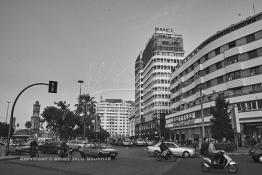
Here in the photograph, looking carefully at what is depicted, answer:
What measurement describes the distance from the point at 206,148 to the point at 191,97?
162ft

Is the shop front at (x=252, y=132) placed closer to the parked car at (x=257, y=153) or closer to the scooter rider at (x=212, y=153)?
the parked car at (x=257, y=153)

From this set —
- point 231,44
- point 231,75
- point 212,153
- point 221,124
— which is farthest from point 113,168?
point 231,44

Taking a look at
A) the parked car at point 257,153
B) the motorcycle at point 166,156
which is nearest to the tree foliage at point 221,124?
the parked car at point 257,153

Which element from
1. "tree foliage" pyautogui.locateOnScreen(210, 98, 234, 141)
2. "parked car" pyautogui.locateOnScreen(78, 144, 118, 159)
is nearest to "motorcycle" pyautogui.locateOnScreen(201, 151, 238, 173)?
"parked car" pyautogui.locateOnScreen(78, 144, 118, 159)

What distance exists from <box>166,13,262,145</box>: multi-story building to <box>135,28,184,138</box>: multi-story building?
38.9 meters

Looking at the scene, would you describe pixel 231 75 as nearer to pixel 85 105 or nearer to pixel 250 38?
pixel 250 38

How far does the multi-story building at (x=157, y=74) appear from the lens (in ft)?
346

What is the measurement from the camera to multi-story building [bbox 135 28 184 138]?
10550cm

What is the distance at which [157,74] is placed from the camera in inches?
4200

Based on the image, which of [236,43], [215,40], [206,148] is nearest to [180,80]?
[215,40]

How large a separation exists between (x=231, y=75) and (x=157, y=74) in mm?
58946

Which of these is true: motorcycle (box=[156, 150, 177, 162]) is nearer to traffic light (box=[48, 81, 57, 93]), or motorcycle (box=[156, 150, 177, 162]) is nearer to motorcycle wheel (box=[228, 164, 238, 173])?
motorcycle wheel (box=[228, 164, 238, 173])

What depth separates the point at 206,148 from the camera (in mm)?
14539

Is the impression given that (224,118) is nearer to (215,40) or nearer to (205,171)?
(215,40)
